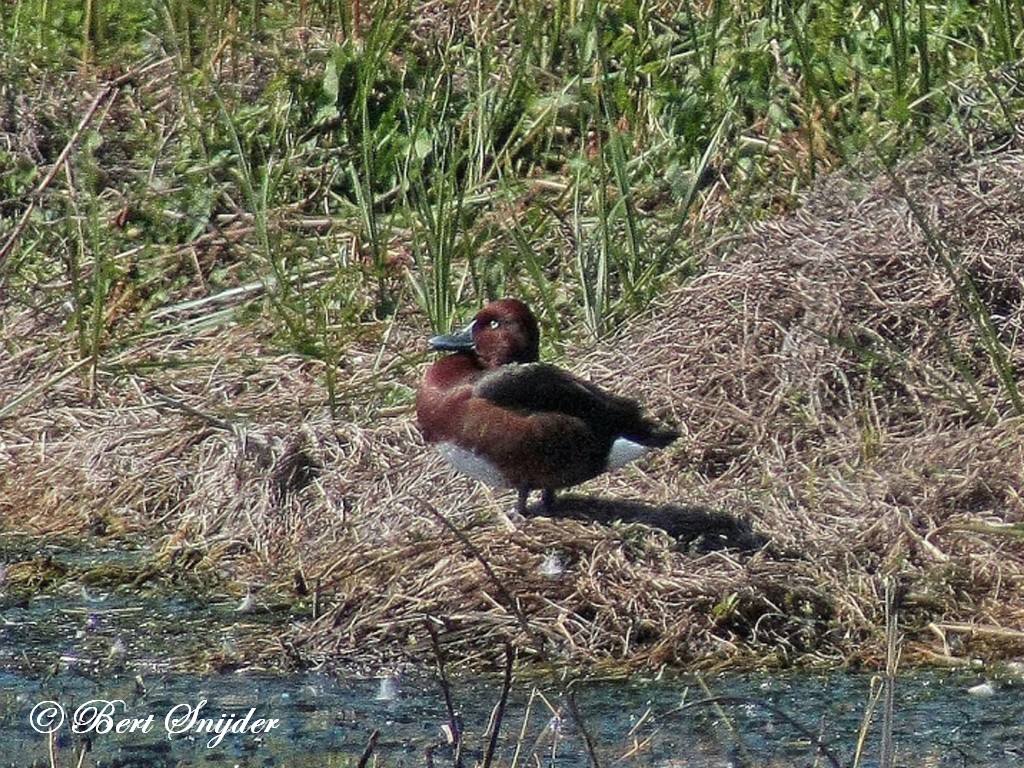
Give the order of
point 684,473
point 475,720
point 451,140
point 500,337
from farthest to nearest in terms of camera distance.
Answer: point 451,140, point 684,473, point 500,337, point 475,720

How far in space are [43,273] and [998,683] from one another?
4.23 m

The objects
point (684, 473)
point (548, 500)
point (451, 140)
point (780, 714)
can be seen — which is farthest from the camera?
point (451, 140)

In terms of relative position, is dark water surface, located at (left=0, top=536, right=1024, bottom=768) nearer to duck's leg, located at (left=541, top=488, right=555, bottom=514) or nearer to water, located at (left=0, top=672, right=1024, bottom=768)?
water, located at (left=0, top=672, right=1024, bottom=768)

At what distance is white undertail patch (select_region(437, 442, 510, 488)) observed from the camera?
5.27 meters

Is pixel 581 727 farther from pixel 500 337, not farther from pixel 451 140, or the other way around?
pixel 451 140

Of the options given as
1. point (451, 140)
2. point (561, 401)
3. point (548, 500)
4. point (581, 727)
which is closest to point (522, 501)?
point (548, 500)

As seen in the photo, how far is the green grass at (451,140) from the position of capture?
6.80 meters

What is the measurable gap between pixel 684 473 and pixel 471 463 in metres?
0.75

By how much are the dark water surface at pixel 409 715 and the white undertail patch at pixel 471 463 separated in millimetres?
745

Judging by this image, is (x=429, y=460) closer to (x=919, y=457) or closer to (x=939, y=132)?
(x=919, y=457)

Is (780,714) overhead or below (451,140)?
overhead

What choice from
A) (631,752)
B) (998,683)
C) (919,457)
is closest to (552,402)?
(919,457)

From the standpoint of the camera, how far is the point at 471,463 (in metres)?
5.27

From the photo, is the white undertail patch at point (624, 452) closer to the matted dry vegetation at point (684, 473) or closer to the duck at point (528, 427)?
the duck at point (528, 427)
